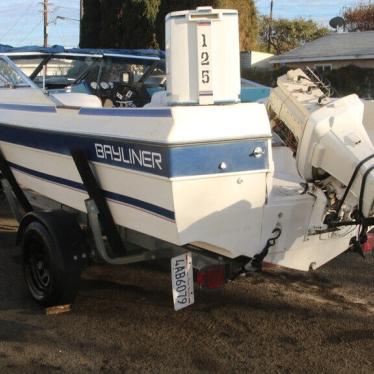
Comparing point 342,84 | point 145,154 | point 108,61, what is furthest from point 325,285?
point 342,84

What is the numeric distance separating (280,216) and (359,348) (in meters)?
1.06

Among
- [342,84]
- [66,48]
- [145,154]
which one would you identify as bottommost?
[342,84]

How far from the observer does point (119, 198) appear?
13.3 feet

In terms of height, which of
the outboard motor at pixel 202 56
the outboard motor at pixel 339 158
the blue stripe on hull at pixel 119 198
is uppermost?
the outboard motor at pixel 202 56

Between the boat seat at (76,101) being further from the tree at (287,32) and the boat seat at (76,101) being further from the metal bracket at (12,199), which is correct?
the tree at (287,32)

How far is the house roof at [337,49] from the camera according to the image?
30941 mm

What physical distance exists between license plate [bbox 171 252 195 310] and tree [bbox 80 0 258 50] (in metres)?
20.8

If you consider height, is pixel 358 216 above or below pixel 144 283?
above

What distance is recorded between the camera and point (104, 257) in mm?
4371

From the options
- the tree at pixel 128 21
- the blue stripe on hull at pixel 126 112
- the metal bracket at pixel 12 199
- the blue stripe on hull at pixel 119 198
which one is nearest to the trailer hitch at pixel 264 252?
the blue stripe on hull at pixel 119 198

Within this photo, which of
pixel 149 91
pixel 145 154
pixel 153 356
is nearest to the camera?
pixel 145 154

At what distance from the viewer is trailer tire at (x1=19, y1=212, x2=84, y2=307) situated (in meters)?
4.35

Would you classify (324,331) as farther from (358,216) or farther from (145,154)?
(145,154)

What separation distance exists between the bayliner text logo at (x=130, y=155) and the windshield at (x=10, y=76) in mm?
1739
